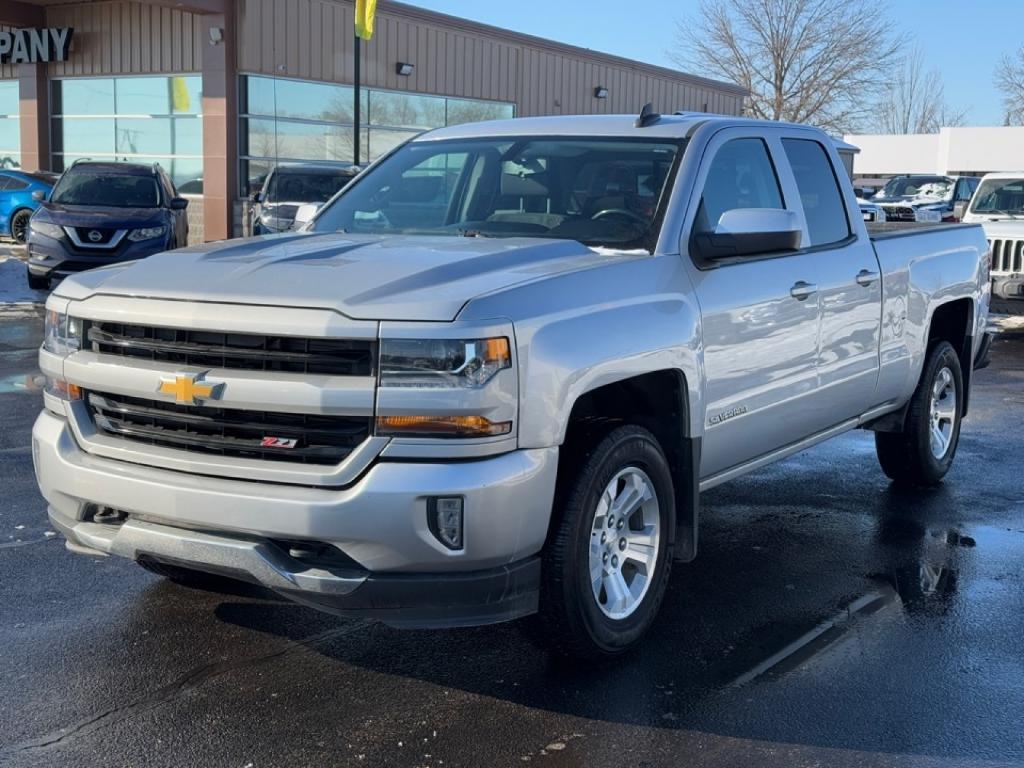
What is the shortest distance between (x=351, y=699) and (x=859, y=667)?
180 centimetres

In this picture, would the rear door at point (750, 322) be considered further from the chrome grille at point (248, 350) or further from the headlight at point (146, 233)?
the headlight at point (146, 233)

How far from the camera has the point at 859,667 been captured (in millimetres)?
4438

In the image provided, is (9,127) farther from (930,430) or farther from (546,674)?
(546,674)

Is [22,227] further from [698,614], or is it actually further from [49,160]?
[698,614]

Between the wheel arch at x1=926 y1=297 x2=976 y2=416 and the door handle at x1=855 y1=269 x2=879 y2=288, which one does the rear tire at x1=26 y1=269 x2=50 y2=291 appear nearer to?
the wheel arch at x1=926 y1=297 x2=976 y2=416

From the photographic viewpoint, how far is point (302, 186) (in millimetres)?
18484

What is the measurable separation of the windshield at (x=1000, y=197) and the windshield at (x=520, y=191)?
40.7 feet

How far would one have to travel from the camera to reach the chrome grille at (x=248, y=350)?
12.3 feet

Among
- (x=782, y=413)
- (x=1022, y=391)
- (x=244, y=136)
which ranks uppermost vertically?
(x=244, y=136)

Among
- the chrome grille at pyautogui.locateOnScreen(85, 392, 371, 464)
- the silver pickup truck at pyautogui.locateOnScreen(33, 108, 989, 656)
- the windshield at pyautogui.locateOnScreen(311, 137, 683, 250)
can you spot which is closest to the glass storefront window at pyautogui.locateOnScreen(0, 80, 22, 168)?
the windshield at pyautogui.locateOnScreen(311, 137, 683, 250)

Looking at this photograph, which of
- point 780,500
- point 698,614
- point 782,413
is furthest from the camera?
point 780,500

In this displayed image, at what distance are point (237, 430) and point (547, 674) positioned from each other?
1371 millimetres

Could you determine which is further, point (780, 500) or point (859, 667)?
point (780, 500)

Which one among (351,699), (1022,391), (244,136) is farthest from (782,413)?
(244,136)
